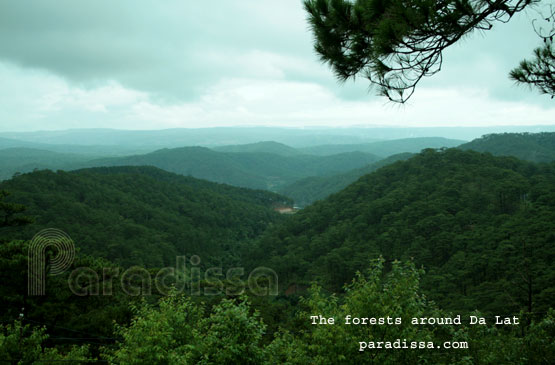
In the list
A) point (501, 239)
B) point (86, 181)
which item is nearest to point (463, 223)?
point (501, 239)

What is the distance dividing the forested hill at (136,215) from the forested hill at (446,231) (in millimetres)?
11592

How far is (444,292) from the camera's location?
62.6 ft

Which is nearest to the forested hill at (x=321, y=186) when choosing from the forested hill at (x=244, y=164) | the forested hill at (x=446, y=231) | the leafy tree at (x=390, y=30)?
the forested hill at (x=244, y=164)

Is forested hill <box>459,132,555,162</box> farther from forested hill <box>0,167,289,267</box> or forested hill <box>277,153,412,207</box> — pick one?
forested hill <box>0,167,289,267</box>

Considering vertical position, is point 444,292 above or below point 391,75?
below

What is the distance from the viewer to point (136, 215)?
49.0m

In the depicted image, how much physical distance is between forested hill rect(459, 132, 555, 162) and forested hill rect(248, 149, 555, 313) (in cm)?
3463

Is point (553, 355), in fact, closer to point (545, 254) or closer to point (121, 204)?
point (545, 254)

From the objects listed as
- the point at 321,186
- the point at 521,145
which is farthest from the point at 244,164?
the point at 521,145

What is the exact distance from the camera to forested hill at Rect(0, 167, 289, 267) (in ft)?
121

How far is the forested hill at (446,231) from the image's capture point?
17984 mm

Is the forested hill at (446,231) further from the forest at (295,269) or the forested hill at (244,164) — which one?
the forested hill at (244,164)

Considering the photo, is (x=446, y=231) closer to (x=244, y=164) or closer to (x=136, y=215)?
(x=136, y=215)

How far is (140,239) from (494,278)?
3692cm
